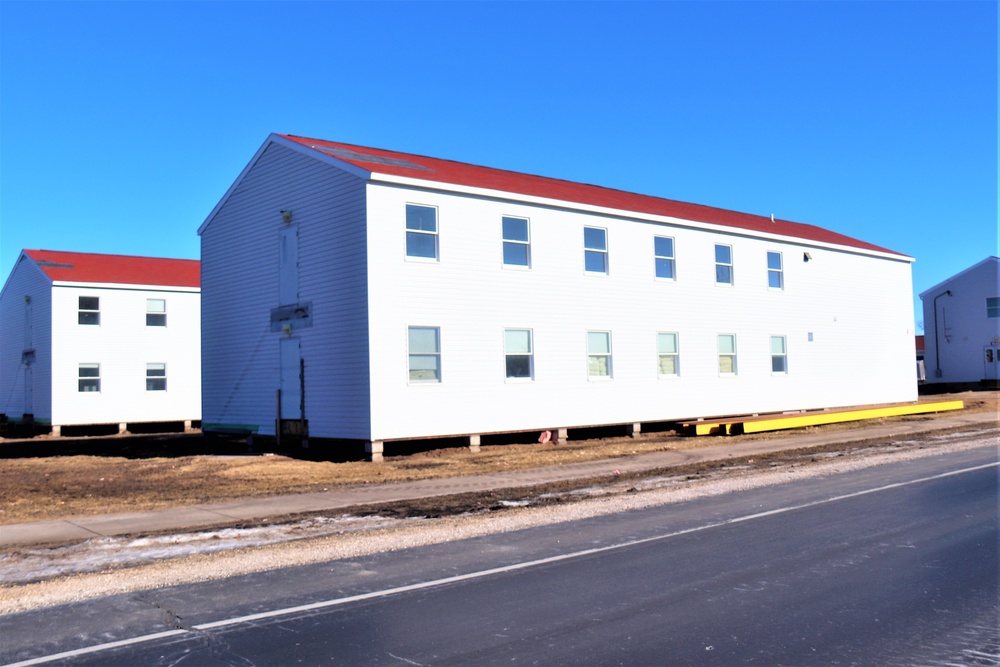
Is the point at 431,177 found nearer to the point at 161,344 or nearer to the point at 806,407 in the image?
the point at 806,407

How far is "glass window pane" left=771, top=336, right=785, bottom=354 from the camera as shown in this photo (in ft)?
98.3

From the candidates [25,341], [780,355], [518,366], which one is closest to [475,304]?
[518,366]

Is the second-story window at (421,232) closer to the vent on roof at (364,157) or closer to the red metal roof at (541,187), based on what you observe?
the red metal roof at (541,187)

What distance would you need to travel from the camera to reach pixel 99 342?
35656 mm

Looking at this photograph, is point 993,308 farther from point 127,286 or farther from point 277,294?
point 127,286

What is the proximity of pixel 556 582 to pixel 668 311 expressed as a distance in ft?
63.2

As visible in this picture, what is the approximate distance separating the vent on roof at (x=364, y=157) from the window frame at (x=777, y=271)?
→ 12994 mm

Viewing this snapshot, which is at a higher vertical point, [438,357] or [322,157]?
[322,157]

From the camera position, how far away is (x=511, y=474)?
17.5m

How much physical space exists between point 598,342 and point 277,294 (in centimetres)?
882

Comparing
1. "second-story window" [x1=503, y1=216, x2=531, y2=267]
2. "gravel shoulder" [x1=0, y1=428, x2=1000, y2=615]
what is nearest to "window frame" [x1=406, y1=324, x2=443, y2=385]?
"second-story window" [x1=503, y1=216, x2=531, y2=267]

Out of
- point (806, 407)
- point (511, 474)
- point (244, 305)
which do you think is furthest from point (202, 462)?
point (806, 407)

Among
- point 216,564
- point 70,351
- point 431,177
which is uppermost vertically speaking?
point 431,177

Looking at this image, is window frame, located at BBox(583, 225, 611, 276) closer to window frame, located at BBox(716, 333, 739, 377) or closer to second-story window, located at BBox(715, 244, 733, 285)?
second-story window, located at BBox(715, 244, 733, 285)
